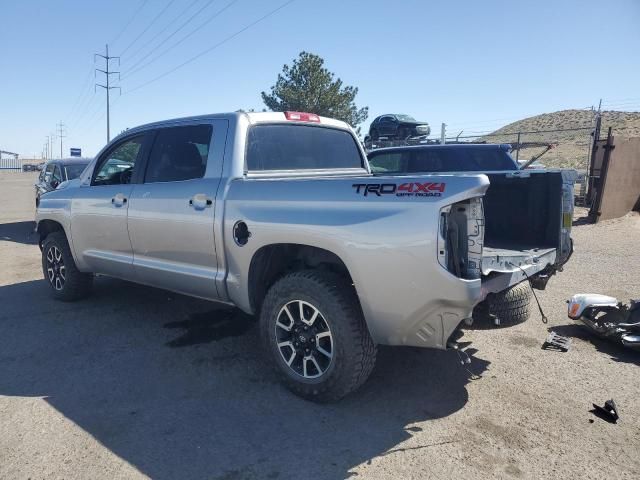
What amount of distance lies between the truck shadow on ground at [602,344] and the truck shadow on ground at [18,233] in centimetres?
958

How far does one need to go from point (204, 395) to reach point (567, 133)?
7394 centimetres

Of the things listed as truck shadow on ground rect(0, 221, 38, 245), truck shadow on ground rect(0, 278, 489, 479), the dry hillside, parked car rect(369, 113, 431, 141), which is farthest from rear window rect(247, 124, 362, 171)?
the dry hillside

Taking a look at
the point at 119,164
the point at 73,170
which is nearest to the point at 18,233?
the point at 73,170

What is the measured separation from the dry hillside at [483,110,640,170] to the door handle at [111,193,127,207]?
2414cm

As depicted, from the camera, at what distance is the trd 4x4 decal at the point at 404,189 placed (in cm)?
280

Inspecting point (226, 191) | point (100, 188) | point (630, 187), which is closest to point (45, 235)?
point (100, 188)

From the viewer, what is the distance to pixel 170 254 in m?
4.35

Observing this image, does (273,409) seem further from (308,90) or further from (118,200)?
(308,90)

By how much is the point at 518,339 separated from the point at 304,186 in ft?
8.96

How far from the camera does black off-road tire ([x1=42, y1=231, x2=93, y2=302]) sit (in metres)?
5.73

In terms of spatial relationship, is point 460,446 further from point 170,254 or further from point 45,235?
point 45,235

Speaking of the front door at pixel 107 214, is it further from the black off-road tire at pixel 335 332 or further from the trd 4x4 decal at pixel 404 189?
the trd 4x4 decal at pixel 404 189

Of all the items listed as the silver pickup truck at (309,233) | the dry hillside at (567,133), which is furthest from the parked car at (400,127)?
the silver pickup truck at (309,233)

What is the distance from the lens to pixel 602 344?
459 centimetres
